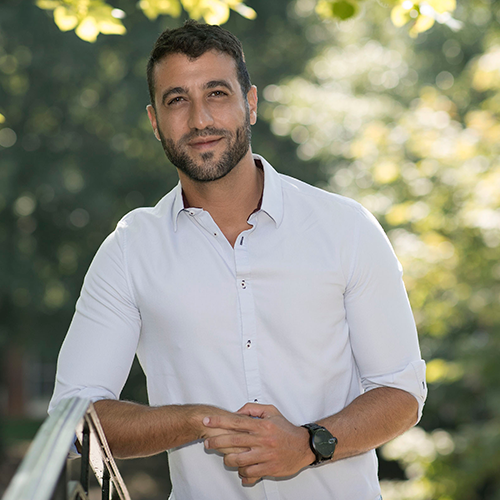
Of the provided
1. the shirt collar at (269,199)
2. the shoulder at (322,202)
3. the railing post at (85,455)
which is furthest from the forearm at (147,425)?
the shoulder at (322,202)

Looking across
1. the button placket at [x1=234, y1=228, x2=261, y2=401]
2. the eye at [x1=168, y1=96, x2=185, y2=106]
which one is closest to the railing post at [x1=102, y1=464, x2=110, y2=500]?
the button placket at [x1=234, y1=228, x2=261, y2=401]

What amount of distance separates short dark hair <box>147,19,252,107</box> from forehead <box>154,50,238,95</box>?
2 centimetres

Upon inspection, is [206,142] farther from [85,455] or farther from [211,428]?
[85,455]

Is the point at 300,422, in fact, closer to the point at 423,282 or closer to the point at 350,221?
the point at 350,221

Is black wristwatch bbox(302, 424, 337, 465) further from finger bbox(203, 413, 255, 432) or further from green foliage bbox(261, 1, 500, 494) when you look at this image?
green foliage bbox(261, 1, 500, 494)

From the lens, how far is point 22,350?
16469 mm

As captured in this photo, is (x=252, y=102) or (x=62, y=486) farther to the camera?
(x=252, y=102)

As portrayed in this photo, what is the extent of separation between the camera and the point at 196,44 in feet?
8.52

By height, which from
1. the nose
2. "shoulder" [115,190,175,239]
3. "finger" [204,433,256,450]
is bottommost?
"finger" [204,433,256,450]

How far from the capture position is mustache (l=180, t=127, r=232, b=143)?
8.39 ft

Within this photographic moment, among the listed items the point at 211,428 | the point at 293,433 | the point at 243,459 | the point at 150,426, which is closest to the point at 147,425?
the point at 150,426

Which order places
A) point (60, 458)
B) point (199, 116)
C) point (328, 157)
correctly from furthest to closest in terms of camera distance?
point (328, 157) → point (199, 116) → point (60, 458)

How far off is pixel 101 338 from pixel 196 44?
3.49 feet

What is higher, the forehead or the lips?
the forehead
